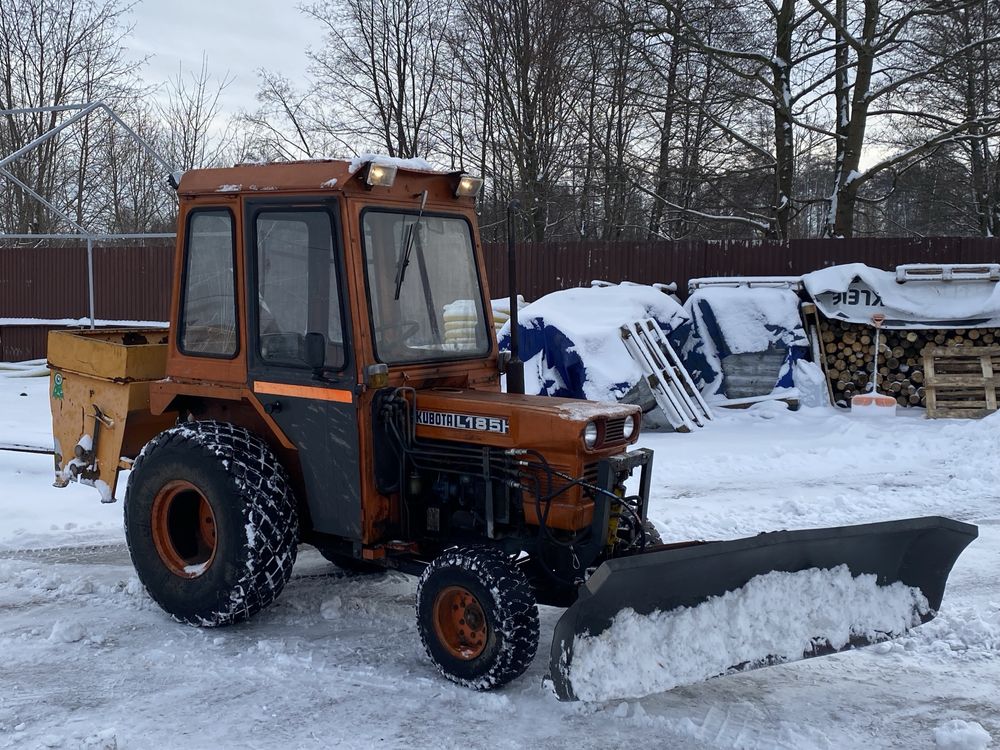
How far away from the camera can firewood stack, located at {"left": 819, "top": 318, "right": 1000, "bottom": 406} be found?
12945 mm

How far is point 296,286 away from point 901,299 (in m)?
10.2

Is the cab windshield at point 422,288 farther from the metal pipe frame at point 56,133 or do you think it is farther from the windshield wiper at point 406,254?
the metal pipe frame at point 56,133

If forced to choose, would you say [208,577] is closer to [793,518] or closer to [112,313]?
[793,518]

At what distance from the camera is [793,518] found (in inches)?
291

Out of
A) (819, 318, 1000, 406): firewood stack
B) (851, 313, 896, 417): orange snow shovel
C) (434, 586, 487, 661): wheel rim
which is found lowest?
(434, 586, 487, 661): wheel rim

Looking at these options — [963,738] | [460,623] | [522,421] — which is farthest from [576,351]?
[963,738]

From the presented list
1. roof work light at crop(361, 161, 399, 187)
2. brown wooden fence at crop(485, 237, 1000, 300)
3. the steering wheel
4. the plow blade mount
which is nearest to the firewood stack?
brown wooden fence at crop(485, 237, 1000, 300)

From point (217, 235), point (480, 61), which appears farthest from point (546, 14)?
point (217, 235)

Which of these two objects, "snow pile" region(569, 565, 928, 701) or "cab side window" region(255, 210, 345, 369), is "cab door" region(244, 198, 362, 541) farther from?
"snow pile" region(569, 565, 928, 701)

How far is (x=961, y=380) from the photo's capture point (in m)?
12.3

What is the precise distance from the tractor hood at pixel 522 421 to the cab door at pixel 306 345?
388 mm

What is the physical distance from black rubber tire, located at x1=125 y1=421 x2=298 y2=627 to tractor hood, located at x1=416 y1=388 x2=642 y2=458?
2.64ft

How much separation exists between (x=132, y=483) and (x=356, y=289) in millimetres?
1707

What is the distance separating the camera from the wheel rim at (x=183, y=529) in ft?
16.4
